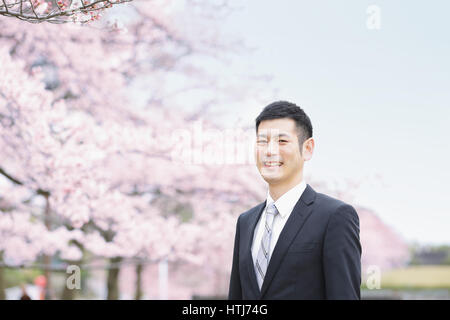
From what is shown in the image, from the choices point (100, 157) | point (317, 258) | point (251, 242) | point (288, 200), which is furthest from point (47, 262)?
point (317, 258)

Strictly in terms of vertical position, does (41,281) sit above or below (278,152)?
below

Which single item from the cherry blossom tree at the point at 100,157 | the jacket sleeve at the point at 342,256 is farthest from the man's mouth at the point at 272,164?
the cherry blossom tree at the point at 100,157

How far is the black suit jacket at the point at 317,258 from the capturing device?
1.51 m

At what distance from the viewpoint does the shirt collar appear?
1.71m

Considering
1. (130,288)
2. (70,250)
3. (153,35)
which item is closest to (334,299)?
(70,250)

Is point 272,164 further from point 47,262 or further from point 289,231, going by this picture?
point 47,262

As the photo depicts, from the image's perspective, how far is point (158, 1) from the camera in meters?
7.86

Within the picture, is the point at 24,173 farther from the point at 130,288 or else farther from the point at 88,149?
the point at 130,288

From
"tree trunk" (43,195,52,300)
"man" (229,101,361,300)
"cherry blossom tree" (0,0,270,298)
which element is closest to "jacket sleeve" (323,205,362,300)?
"man" (229,101,361,300)

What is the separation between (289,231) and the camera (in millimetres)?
1615

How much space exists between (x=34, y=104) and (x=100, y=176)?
125cm

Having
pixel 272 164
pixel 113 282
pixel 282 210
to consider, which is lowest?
pixel 113 282

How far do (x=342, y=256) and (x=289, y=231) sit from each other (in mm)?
183

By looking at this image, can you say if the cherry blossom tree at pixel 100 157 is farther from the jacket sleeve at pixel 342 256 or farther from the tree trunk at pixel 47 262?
the jacket sleeve at pixel 342 256
